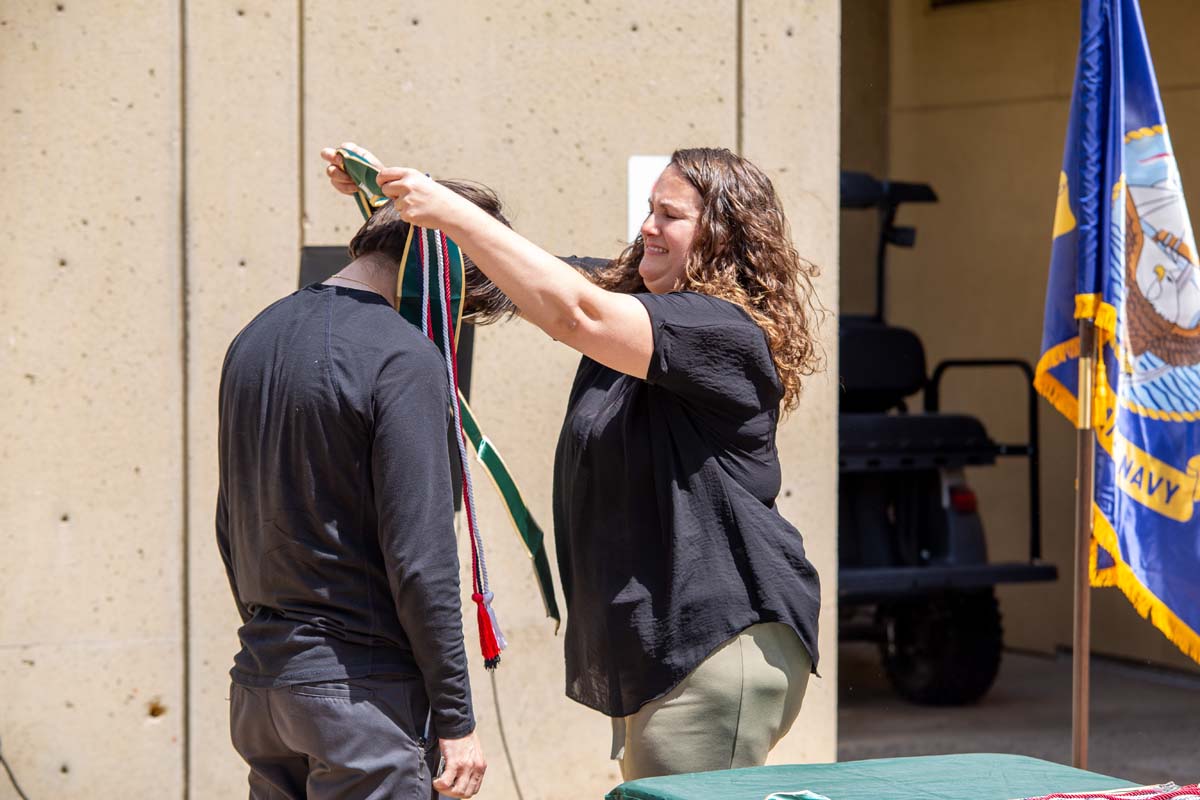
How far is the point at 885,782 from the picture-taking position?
2383mm

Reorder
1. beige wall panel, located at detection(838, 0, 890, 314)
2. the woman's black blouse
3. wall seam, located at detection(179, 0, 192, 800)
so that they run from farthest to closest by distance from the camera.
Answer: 1. beige wall panel, located at detection(838, 0, 890, 314)
2. wall seam, located at detection(179, 0, 192, 800)
3. the woman's black blouse

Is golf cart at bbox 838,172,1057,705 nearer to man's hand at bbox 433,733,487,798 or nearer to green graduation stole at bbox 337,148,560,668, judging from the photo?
green graduation stole at bbox 337,148,560,668

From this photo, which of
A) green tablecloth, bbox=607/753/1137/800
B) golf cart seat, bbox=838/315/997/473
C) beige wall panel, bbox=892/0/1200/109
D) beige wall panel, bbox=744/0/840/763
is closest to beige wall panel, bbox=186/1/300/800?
beige wall panel, bbox=744/0/840/763

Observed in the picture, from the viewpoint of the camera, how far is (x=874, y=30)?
9391mm

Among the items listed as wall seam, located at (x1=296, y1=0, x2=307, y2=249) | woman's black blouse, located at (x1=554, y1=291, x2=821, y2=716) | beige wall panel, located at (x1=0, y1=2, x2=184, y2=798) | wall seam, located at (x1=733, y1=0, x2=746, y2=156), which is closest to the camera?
woman's black blouse, located at (x1=554, y1=291, x2=821, y2=716)

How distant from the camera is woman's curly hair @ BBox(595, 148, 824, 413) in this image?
2662 millimetres

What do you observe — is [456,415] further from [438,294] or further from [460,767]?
[460,767]

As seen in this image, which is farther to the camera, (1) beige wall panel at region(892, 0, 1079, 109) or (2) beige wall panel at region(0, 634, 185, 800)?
(1) beige wall panel at region(892, 0, 1079, 109)

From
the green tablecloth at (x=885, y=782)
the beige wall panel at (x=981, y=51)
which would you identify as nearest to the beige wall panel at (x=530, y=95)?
the green tablecloth at (x=885, y=782)

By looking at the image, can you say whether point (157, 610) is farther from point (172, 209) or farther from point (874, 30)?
point (874, 30)

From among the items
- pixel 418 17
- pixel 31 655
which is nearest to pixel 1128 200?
pixel 418 17

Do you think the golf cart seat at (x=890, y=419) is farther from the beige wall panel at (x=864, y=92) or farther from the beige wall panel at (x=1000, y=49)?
the beige wall panel at (x=864, y=92)

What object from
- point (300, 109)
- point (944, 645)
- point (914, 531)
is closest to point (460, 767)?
point (300, 109)

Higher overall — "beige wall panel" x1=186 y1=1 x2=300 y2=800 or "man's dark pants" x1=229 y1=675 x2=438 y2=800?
"beige wall panel" x1=186 y1=1 x2=300 y2=800
